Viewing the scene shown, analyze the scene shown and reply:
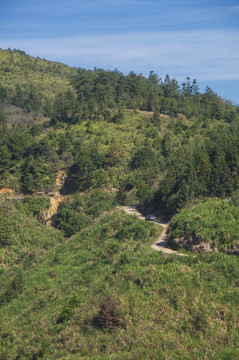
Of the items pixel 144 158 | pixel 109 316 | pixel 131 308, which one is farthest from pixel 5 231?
pixel 144 158

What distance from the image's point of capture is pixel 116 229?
1266 inches

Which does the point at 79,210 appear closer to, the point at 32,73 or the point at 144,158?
the point at 144,158

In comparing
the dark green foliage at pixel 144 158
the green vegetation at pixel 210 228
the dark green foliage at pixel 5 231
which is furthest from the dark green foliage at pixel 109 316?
the dark green foliage at pixel 144 158

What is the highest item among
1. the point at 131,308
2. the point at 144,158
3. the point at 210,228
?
the point at 144,158

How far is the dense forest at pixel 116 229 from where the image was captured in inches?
616

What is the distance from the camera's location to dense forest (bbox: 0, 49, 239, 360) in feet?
51.4

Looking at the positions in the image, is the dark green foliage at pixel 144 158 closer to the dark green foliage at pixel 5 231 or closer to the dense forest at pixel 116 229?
the dense forest at pixel 116 229

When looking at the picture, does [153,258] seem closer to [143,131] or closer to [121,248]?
[121,248]

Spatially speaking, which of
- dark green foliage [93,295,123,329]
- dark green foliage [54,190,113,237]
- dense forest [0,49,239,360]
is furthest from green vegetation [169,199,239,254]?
dark green foliage [54,190,113,237]

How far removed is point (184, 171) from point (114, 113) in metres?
40.3

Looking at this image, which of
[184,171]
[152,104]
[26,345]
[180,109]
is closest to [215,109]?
[180,109]

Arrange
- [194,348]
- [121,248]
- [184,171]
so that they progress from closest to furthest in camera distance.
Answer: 1. [194,348]
2. [121,248]
3. [184,171]

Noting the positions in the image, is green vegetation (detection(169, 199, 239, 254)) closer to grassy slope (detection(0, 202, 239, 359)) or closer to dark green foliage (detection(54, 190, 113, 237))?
grassy slope (detection(0, 202, 239, 359))

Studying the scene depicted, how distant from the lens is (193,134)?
7350 cm
